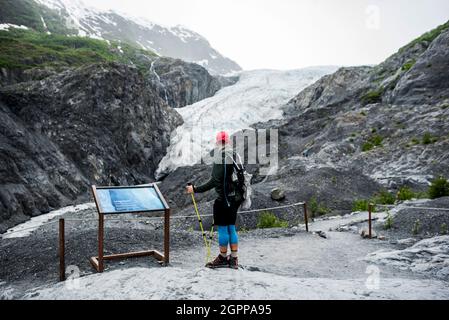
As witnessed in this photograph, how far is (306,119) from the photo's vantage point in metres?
35.4

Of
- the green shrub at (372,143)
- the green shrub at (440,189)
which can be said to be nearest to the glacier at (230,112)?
the green shrub at (372,143)

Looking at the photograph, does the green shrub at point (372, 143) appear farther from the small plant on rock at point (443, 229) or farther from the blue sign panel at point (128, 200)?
the blue sign panel at point (128, 200)

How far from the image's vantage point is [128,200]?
5.79m

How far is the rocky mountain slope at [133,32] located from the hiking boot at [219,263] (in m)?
89.8

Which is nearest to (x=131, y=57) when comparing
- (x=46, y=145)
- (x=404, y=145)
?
(x=46, y=145)

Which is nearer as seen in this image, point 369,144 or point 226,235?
point 226,235

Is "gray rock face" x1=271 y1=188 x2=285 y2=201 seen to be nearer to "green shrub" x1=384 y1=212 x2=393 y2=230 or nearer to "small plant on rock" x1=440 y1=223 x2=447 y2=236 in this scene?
"green shrub" x1=384 y1=212 x2=393 y2=230

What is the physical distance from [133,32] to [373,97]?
111012 mm

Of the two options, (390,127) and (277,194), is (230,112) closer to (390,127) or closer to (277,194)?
(390,127)

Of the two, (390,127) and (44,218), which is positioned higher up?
(390,127)

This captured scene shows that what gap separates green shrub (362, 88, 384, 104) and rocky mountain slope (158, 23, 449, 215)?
0.35 feet

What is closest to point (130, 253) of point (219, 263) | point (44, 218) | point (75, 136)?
point (219, 263)

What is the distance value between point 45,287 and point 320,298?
3.96m

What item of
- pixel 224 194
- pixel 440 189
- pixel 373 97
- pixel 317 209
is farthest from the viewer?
pixel 373 97
